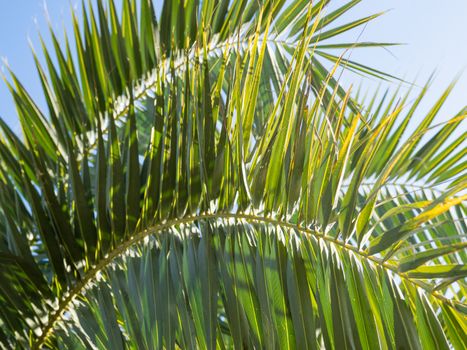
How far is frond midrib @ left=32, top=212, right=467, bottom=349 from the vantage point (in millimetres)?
877

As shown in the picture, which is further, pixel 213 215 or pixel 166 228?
pixel 166 228

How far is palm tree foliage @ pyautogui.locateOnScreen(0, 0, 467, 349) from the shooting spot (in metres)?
0.89

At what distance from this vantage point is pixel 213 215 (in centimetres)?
119

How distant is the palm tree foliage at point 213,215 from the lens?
89cm

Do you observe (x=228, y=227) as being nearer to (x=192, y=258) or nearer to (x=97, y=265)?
(x=192, y=258)

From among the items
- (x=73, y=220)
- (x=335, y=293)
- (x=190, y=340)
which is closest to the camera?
(x=335, y=293)

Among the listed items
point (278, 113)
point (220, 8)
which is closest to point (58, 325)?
point (278, 113)

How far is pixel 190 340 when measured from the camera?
106cm

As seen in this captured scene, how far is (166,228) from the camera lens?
1.31 metres

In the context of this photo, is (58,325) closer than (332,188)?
No

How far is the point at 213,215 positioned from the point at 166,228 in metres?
0.15

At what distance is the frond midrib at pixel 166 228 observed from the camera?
877 millimetres

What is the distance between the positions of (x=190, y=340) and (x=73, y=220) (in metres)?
0.56

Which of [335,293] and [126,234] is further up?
[126,234]
